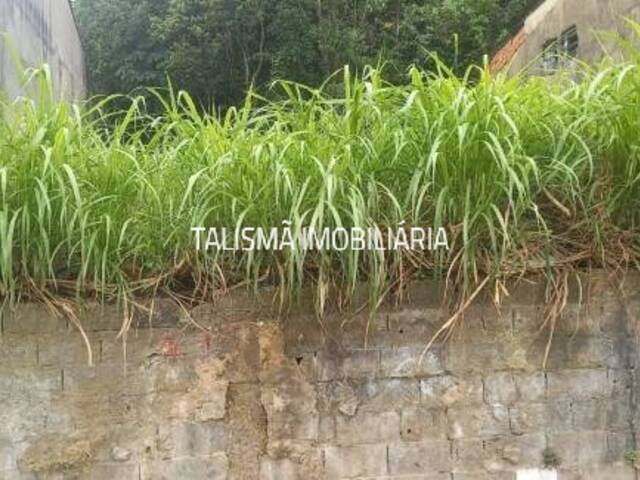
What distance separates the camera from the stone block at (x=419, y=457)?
2627mm

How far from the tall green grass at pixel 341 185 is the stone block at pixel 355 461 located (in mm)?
603

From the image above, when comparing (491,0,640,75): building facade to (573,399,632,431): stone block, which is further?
(491,0,640,75): building facade

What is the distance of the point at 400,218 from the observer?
8.45 feet

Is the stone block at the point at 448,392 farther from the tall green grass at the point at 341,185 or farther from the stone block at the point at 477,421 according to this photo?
the tall green grass at the point at 341,185

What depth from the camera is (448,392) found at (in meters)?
2.66

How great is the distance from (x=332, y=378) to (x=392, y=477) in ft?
1.46

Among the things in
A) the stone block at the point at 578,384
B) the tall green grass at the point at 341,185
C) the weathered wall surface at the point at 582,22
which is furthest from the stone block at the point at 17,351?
the weathered wall surface at the point at 582,22

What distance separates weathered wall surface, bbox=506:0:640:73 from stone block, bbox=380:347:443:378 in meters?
3.20

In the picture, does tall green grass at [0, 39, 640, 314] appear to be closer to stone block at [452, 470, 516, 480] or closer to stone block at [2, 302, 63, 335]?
stone block at [2, 302, 63, 335]

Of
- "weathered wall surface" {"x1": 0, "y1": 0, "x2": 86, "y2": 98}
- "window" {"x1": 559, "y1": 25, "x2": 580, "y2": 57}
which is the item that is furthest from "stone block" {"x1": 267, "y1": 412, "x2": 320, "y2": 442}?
"window" {"x1": 559, "y1": 25, "x2": 580, "y2": 57}

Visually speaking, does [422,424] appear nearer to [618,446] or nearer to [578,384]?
[578,384]

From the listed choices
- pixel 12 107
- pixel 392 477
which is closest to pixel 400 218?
pixel 392 477

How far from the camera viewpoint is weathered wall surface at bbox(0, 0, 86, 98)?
13.9 feet

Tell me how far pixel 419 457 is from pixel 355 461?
0.25 metres
